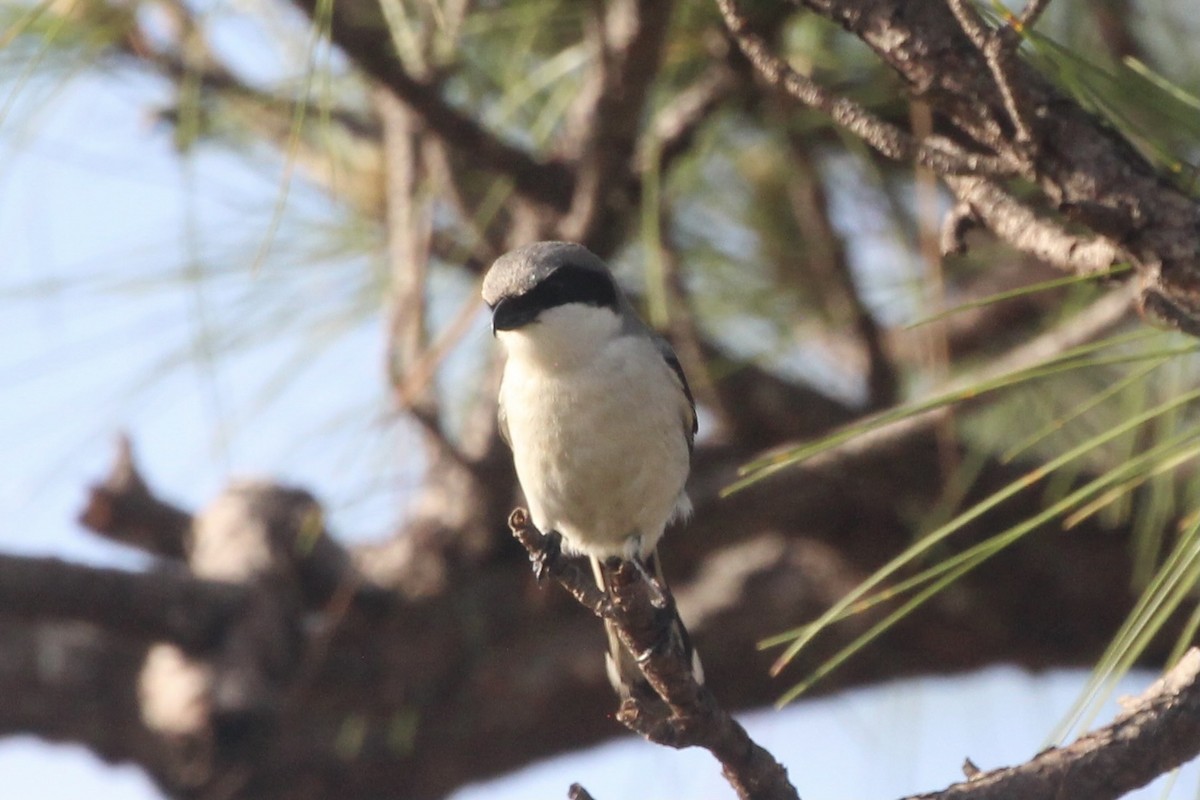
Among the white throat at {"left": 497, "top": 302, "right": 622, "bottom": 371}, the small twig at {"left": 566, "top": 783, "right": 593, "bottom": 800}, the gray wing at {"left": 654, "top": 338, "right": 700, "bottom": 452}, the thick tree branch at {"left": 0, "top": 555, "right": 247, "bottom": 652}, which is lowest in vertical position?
the small twig at {"left": 566, "top": 783, "right": 593, "bottom": 800}

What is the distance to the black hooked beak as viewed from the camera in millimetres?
2014

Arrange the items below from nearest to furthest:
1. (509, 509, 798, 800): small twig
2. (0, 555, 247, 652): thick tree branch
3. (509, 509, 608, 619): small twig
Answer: (509, 509, 798, 800): small twig
(509, 509, 608, 619): small twig
(0, 555, 247, 652): thick tree branch

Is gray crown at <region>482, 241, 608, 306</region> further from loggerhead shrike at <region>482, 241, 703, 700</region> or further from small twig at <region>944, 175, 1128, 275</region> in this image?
small twig at <region>944, 175, 1128, 275</region>

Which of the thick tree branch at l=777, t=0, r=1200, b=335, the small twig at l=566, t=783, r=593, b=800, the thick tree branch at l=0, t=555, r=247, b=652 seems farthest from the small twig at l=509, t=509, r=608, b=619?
the thick tree branch at l=0, t=555, r=247, b=652

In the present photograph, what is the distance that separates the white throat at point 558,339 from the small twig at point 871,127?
26.5 inches

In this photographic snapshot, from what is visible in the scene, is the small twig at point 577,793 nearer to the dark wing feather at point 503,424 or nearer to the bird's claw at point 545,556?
the bird's claw at point 545,556

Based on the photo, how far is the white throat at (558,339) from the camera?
2.09 metres

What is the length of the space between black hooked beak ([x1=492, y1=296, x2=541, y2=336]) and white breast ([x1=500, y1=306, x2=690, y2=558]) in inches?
1.5

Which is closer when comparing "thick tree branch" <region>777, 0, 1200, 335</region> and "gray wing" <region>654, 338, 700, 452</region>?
"thick tree branch" <region>777, 0, 1200, 335</region>

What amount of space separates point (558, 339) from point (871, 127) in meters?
0.79

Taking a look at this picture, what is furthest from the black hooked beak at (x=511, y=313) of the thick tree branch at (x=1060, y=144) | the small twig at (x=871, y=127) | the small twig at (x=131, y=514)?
the small twig at (x=131, y=514)

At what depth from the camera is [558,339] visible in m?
2.12

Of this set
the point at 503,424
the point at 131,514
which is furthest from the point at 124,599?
the point at 503,424

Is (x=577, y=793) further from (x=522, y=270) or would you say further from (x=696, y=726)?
(x=522, y=270)
